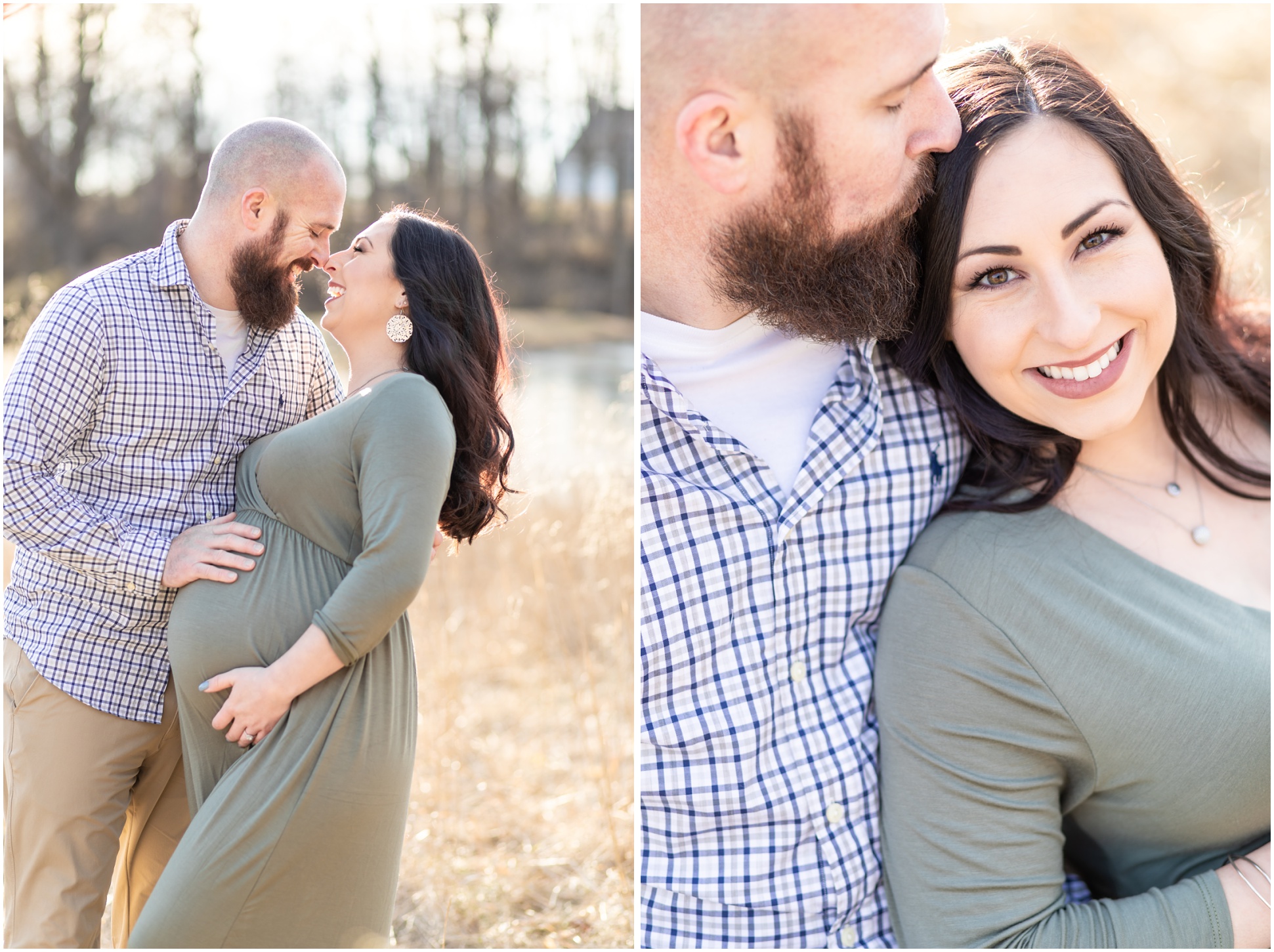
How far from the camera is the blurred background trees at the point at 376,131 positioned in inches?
257

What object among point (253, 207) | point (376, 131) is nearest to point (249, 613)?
point (253, 207)

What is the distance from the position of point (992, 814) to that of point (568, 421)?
3.87m

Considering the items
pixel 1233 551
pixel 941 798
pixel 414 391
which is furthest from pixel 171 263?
pixel 1233 551

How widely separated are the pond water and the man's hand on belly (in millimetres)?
690

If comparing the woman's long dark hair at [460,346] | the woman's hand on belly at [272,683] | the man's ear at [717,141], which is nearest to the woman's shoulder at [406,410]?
the woman's long dark hair at [460,346]

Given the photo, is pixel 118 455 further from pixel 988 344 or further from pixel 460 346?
pixel 988 344

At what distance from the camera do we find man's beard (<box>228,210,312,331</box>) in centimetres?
194

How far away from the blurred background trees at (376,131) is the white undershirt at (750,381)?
3.57m

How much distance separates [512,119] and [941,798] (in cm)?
803

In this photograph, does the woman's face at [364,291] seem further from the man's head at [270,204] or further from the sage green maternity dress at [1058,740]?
the sage green maternity dress at [1058,740]

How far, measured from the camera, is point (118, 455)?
6.29 feet

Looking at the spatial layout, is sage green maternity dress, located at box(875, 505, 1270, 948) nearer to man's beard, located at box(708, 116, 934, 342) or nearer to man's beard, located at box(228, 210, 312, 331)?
man's beard, located at box(708, 116, 934, 342)

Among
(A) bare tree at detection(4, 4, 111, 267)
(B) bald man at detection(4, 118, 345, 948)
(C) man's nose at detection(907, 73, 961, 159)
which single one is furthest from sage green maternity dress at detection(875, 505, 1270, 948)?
(A) bare tree at detection(4, 4, 111, 267)

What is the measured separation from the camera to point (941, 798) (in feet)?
6.48
